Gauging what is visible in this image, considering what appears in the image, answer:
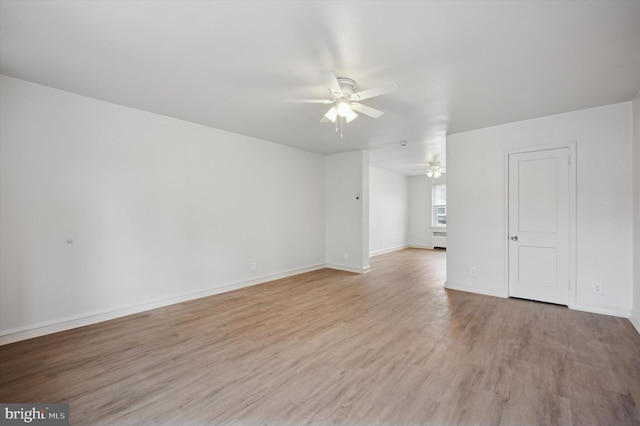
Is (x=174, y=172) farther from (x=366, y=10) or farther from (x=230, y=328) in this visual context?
(x=366, y=10)

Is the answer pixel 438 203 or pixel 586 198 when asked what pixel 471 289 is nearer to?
pixel 586 198

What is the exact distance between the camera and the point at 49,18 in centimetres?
194

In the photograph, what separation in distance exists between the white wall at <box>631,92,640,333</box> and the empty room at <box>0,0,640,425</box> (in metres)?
0.06

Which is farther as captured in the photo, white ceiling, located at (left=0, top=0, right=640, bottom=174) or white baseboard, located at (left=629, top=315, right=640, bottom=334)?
white baseboard, located at (left=629, top=315, right=640, bottom=334)

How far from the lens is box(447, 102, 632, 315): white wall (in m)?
3.47

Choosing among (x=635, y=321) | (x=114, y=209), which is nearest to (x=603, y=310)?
(x=635, y=321)

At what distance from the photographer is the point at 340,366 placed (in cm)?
240

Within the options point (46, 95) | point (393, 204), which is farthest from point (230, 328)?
point (393, 204)

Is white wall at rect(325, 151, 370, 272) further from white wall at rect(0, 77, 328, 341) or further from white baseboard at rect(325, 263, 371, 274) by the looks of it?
white wall at rect(0, 77, 328, 341)

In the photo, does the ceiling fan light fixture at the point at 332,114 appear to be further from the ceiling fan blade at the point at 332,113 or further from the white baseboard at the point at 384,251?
the white baseboard at the point at 384,251

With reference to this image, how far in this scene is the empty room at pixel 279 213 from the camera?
1.94m

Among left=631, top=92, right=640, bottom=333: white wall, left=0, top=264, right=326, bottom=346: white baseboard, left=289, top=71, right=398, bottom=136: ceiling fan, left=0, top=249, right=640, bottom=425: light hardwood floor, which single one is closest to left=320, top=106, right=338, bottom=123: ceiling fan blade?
left=289, top=71, right=398, bottom=136: ceiling fan

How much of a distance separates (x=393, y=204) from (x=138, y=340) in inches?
319

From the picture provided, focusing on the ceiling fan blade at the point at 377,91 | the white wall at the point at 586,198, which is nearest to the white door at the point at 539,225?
the white wall at the point at 586,198
